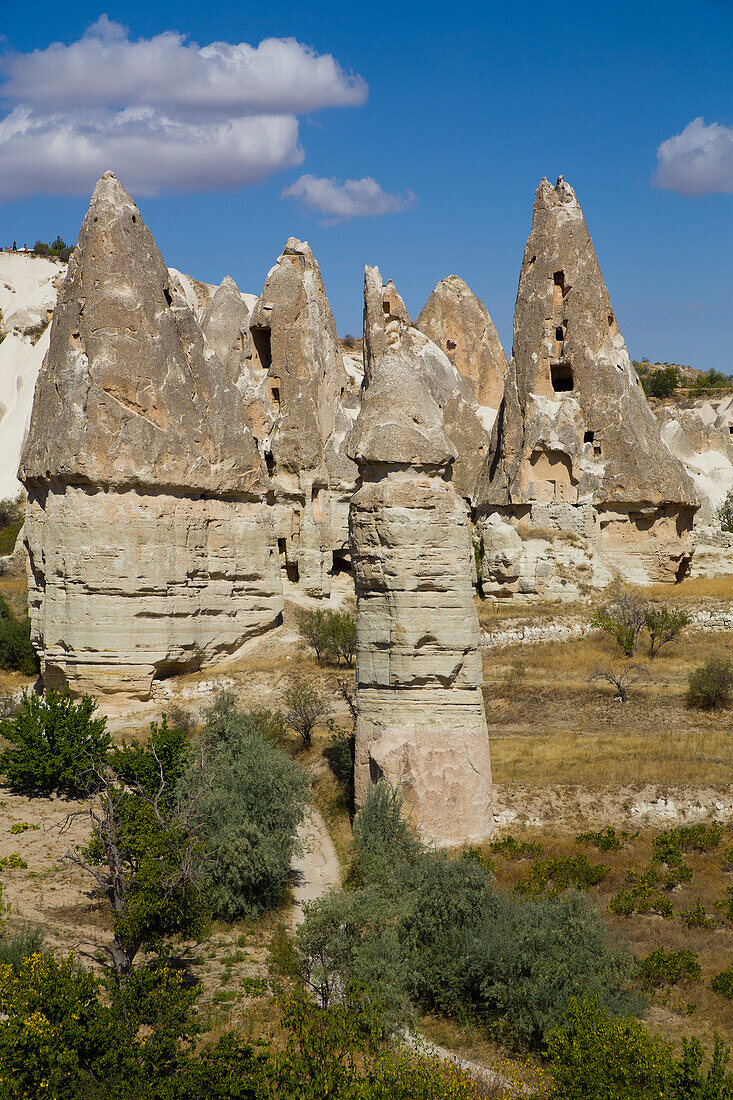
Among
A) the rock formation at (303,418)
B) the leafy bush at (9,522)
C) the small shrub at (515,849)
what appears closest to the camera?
the small shrub at (515,849)

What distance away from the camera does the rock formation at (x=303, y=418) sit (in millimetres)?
25672

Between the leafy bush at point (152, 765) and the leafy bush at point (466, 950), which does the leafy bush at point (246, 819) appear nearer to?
the leafy bush at point (152, 765)

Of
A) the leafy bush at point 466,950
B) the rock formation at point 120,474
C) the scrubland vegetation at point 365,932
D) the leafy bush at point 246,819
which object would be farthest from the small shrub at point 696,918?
the rock formation at point 120,474

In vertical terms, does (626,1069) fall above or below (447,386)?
below

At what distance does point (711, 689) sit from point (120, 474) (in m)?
10.4

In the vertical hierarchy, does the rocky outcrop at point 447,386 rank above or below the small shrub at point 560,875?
above

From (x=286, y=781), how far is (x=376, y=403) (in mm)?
4654

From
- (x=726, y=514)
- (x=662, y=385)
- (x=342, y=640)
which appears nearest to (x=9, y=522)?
(x=342, y=640)

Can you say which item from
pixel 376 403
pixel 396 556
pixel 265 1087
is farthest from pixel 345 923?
pixel 376 403

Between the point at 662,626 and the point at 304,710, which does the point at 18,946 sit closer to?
the point at 304,710

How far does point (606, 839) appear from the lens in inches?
445

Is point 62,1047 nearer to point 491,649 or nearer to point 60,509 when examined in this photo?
point 60,509

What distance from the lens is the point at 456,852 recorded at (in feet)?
37.0

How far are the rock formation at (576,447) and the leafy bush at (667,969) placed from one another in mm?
16858
